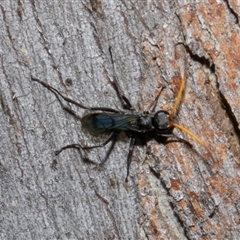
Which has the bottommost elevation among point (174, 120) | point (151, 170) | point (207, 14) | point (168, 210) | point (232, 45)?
point (168, 210)

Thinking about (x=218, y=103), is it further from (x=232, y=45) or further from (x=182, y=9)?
(x=182, y=9)

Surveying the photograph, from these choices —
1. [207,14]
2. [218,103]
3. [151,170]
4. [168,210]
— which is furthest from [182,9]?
[168,210]

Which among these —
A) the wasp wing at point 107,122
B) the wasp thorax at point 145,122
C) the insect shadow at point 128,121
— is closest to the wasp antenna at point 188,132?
the insect shadow at point 128,121

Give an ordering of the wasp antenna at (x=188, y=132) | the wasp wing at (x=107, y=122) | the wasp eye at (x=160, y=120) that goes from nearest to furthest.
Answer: the wasp antenna at (x=188, y=132)
the wasp eye at (x=160, y=120)
the wasp wing at (x=107, y=122)

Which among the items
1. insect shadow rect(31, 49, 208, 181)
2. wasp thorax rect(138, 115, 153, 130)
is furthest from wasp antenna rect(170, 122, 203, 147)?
wasp thorax rect(138, 115, 153, 130)

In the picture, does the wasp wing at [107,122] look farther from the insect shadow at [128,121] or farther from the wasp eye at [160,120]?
the wasp eye at [160,120]

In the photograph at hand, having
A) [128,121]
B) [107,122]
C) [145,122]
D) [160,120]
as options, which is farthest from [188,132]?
[107,122]

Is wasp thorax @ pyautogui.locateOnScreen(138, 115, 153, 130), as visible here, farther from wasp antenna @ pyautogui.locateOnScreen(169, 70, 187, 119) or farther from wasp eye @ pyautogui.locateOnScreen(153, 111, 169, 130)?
wasp antenna @ pyautogui.locateOnScreen(169, 70, 187, 119)
